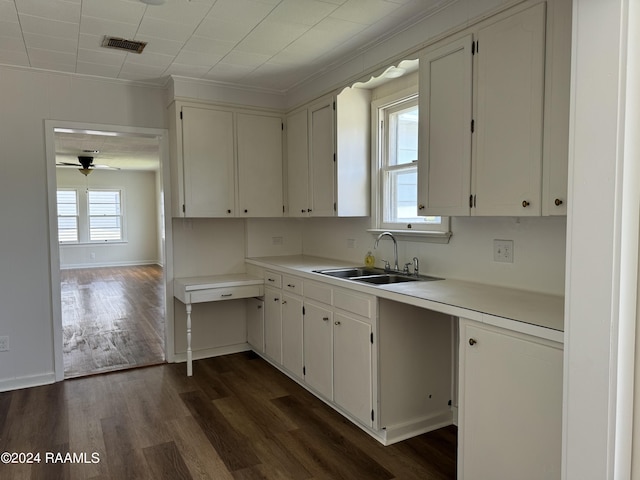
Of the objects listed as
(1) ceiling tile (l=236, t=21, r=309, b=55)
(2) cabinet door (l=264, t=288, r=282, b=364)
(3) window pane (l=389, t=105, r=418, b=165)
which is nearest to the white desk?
(2) cabinet door (l=264, t=288, r=282, b=364)

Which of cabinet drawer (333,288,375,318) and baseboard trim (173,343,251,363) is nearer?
cabinet drawer (333,288,375,318)

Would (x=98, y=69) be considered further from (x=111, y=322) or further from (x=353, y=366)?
(x=111, y=322)

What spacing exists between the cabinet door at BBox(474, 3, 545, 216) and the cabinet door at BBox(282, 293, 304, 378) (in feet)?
5.33

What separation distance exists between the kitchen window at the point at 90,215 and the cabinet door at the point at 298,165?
8312 mm

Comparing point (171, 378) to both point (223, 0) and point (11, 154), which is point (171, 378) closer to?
point (11, 154)

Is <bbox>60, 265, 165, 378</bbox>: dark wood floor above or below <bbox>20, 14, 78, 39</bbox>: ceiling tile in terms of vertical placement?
below

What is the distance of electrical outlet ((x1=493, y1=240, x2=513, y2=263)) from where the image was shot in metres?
2.44

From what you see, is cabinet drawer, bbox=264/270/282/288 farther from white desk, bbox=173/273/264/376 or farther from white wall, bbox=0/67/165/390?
white wall, bbox=0/67/165/390

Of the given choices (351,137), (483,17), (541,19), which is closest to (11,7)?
(351,137)

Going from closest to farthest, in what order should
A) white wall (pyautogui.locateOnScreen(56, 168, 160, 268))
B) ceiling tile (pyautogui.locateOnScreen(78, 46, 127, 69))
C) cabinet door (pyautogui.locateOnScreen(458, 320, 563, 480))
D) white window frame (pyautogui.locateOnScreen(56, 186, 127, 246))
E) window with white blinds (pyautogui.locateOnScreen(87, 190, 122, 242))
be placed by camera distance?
cabinet door (pyautogui.locateOnScreen(458, 320, 563, 480)) < ceiling tile (pyautogui.locateOnScreen(78, 46, 127, 69)) < white window frame (pyautogui.locateOnScreen(56, 186, 127, 246)) < white wall (pyautogui.locateOnScreen(56, 168, 160, 268)) < window with white blinds (pyautogui.locateOnScreen(87, 190, 122, 242))

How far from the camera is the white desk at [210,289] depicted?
3764 mm

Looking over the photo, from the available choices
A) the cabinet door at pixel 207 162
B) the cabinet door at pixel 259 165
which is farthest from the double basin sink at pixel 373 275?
the cabinet door at pixel 207 162

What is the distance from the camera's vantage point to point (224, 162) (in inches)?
159

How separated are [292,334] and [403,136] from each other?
1702 mm
